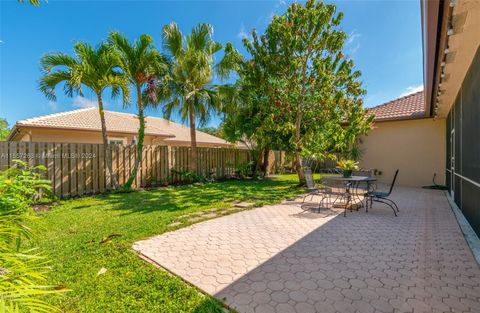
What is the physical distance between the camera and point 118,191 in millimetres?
9938

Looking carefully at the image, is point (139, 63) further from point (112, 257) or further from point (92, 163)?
point (112, 257)

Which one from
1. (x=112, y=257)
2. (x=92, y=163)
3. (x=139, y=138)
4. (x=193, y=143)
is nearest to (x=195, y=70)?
(x=193, y=143)

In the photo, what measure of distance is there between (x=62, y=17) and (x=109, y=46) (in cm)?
320

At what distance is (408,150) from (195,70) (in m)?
11.3

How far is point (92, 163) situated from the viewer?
377 inches

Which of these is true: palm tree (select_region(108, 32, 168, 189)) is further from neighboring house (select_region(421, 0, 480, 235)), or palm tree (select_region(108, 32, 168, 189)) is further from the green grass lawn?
neighboring house (select_region(421, 0, 480, 235))

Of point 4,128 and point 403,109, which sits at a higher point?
point 4,128

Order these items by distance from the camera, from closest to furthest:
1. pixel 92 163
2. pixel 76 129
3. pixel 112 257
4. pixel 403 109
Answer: pixel 112 257, pixel 92 163, pixel 403 109, pixel 76 129

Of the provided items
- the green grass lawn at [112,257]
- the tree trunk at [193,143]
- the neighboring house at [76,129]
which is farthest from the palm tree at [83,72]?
the green grass lawn at [112,257]

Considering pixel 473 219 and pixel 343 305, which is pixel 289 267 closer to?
pixel 343 305

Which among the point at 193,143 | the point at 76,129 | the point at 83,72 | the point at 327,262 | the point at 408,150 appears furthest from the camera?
the point at 76,129

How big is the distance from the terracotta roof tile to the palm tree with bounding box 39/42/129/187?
12669 mm

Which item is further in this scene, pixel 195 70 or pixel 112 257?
pixel 195 70

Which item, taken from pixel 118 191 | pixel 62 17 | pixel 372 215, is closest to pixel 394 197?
pixel 372 215
